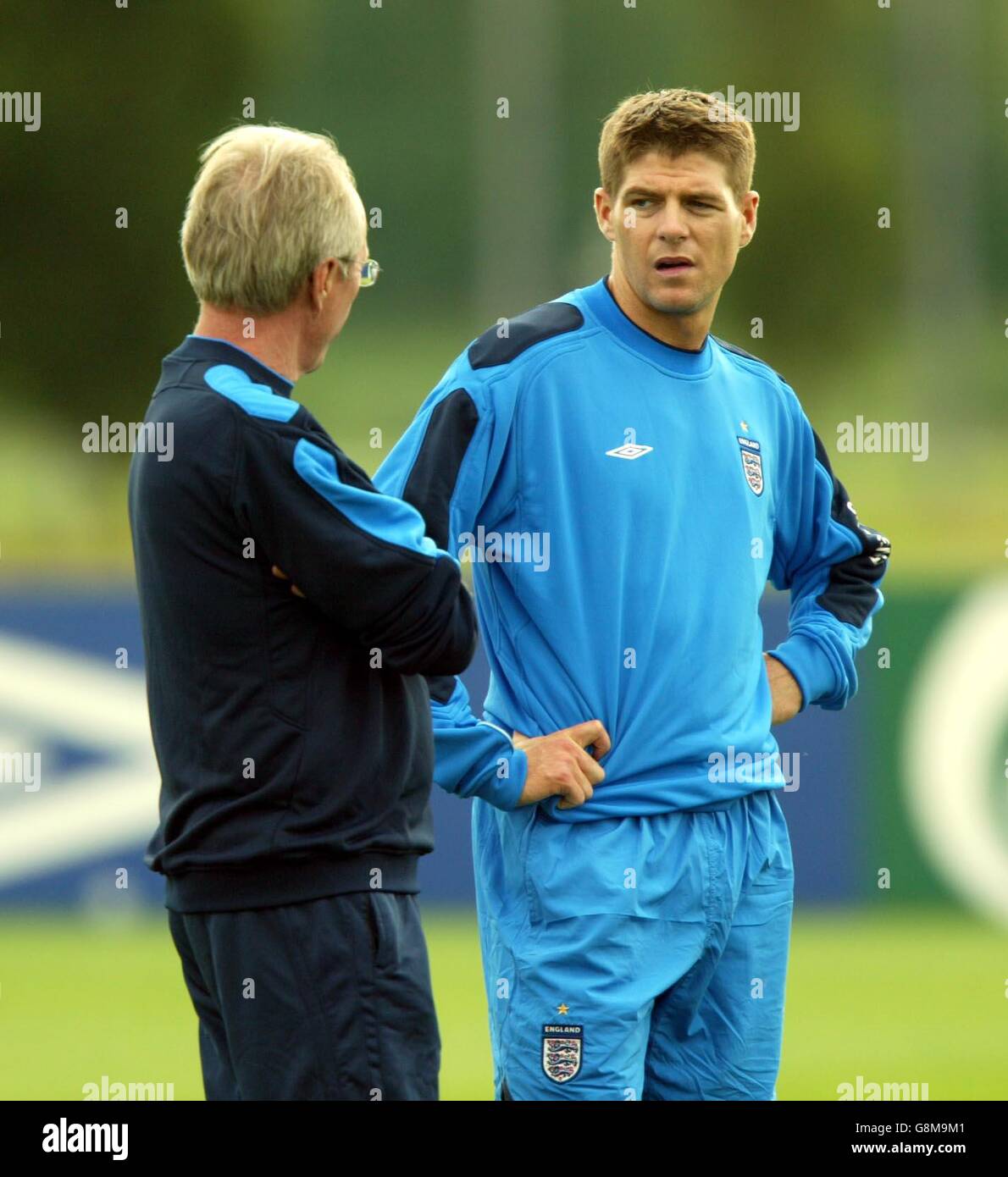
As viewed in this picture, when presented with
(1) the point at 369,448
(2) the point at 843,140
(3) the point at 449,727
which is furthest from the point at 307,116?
(3) the point at 449,727

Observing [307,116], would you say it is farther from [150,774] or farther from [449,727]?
[449,727]

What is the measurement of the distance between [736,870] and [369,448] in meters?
14.9

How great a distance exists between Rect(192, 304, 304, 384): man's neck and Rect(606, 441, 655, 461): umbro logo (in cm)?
62

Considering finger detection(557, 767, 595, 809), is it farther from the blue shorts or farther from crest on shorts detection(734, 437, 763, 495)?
crest on shorts detection(734, 437, 763, 495)

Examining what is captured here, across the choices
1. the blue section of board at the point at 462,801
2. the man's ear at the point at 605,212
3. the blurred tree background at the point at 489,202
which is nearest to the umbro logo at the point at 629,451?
the blurred tree background at the point at 489,202

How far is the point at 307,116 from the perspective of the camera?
28875 mm

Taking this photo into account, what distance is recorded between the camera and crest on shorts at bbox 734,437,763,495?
330 centimetres

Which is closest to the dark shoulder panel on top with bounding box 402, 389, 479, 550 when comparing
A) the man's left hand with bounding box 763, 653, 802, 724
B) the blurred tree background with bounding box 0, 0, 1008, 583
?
the blurred tree background with bounding box 0, 0, 1008, 583

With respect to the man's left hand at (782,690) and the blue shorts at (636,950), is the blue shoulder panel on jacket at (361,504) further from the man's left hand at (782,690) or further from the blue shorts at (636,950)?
the man's left hand at (782,690)

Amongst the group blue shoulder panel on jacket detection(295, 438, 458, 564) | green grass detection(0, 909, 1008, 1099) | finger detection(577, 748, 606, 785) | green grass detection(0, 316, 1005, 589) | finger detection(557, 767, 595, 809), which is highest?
green grass detection(0, 316, 1005, 589)

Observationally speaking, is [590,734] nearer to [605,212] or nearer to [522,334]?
[522,334]

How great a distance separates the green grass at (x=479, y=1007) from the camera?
6.09m

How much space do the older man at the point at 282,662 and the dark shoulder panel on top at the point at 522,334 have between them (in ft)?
1.62

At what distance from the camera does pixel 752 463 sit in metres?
3.33
